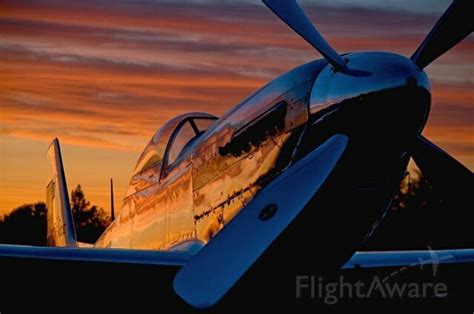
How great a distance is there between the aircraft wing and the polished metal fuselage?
2.39 meters

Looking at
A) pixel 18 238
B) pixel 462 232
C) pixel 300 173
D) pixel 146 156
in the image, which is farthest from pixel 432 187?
pixel 18 238

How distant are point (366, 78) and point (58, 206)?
31.5ft

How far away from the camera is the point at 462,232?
33.9m

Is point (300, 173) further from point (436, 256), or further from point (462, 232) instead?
point (462, 232)

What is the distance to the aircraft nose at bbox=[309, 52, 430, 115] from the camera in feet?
27.6

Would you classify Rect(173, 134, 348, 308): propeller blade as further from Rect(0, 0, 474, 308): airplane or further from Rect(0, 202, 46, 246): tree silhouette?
Rect(0, 202, 46, 246): tree silhouette

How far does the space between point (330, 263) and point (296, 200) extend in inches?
30.5

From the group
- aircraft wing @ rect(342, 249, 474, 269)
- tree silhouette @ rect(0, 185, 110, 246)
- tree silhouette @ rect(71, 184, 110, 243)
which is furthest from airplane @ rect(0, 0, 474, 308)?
tree silhouette @ rect(71, 184, 110, 243)

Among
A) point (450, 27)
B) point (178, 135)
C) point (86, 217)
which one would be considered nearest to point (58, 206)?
point (178, 135)

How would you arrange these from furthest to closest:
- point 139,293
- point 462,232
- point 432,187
A: point 462,232 → point 139,293 → point 432,187

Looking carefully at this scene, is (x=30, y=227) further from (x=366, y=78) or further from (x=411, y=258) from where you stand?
(x=366, y=78)

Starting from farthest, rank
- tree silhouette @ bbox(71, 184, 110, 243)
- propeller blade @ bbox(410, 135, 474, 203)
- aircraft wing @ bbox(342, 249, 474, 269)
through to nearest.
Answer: tree silhouette @ bbox(71, 184, 110, 243), aircraft wing @ bbox(342, 249, 474, 269), propeller blade @ bbox(410, 135, 474, 203)

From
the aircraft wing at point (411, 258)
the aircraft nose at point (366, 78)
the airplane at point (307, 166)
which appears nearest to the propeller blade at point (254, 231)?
the airplane at point (307, 166)

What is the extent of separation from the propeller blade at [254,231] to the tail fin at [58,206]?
7.73 metres
